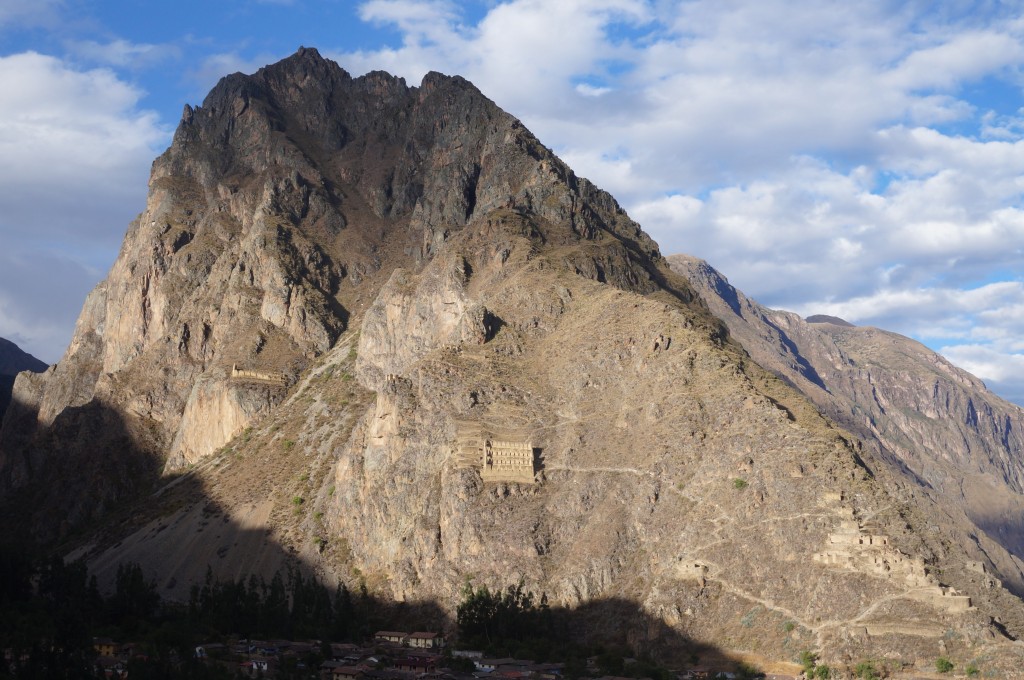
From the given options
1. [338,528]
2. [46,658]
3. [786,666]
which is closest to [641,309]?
[338,528]

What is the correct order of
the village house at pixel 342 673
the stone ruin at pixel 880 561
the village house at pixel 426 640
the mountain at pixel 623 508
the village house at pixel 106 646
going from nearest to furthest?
the stone ruin at pixel 880 561
the mountain at pixel 623 508
the village house at pixel 342 673
the village house at pixel 106 646
the village house at pixel 426 640

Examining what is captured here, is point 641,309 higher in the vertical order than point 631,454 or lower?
higher

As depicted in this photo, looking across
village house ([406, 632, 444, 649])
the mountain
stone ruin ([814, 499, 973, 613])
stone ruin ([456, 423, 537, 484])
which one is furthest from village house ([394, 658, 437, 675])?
stone ruin ([814, 499, 973, 613])

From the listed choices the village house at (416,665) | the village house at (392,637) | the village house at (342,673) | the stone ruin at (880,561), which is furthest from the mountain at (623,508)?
the village house at (342,673)

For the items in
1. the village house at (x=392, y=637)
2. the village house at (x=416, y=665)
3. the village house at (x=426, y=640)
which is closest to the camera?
the village house at (x=416, y=665)

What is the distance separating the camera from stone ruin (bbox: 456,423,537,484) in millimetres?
161625

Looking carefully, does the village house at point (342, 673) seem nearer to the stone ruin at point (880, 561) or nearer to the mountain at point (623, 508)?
the mountain at point (623, 508)

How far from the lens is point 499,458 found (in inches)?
6417

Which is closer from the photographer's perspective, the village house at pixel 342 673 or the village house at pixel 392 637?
the village house at pixel 342 673

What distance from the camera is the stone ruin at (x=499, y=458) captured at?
161625 mm

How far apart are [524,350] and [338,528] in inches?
1424

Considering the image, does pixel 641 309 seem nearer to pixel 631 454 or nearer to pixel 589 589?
pixel 631 454

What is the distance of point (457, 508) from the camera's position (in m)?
159

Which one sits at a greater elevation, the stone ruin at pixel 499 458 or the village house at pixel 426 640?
the stone ruin at pixel 499 458
